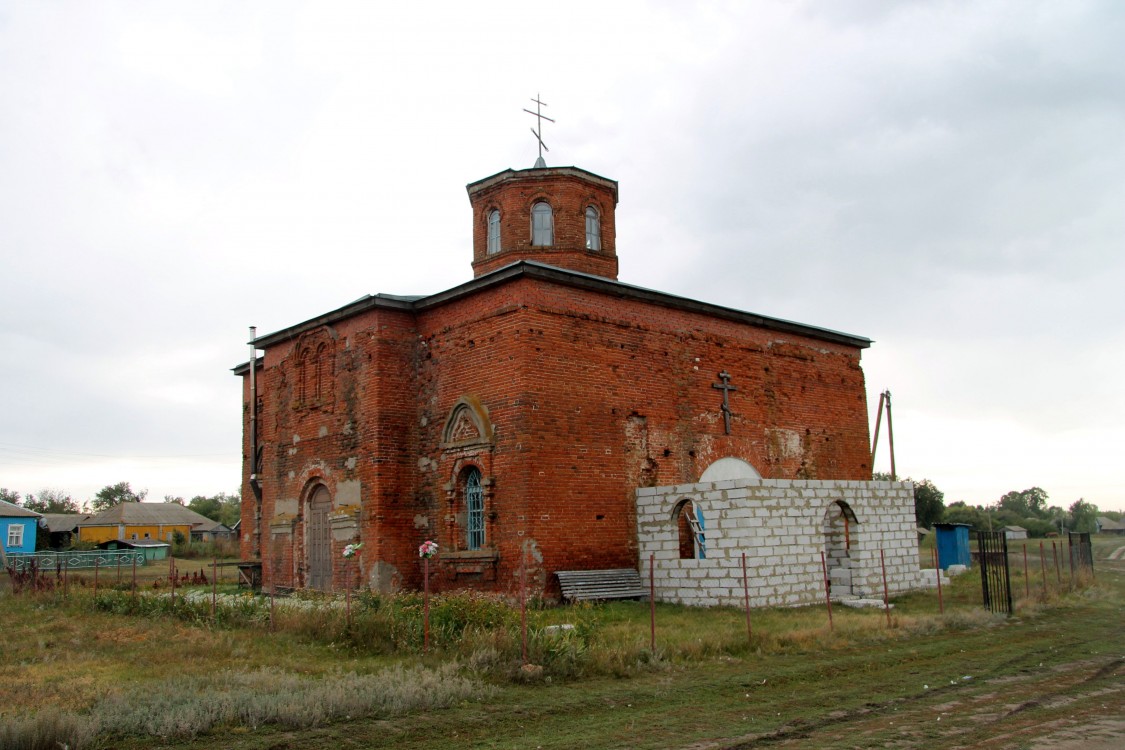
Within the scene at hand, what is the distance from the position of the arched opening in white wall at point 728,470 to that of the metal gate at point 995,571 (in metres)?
5.04

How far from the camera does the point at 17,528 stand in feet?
151

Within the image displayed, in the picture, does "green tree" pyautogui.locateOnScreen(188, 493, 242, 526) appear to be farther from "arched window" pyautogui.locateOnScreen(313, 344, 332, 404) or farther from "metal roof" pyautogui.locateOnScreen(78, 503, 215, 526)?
"arched window" pyautogui.locateOnScreen(313, 344, 332, 404)

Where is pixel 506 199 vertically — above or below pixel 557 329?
above

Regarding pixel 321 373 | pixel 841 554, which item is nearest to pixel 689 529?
pixel 841 554

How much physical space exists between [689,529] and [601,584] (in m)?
2.64

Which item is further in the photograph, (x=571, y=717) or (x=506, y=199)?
(x=506, y=199)

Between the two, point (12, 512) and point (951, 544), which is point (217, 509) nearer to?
point (12, 512)

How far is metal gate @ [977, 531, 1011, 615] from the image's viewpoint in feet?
50.6

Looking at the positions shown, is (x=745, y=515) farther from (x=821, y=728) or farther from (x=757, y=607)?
(x=821, y=728)

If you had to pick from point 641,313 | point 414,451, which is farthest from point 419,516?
point 641,313

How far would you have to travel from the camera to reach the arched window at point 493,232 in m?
22.4

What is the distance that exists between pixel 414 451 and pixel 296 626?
6.28 metres

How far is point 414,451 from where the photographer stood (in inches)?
757

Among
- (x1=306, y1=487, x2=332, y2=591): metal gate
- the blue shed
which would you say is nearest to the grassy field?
(x1=306, y1=487, x2=332, y2=591): metal gate
